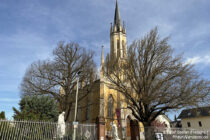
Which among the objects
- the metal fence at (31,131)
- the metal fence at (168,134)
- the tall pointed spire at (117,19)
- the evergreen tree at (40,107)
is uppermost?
the tall pointed spire at (117,19)

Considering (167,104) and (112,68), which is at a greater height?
(112,68)

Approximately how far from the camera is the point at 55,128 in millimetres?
12086

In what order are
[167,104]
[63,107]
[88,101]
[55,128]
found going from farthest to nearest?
1. [88,101]
2. [63,107]
3. [167,104]
4. [55,128]

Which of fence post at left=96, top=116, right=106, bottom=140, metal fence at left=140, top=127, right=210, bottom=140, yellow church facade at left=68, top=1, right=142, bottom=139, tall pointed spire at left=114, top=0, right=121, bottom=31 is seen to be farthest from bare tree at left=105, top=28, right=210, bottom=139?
tall pointed spire at left=114, top=0, right=121, bottom=31

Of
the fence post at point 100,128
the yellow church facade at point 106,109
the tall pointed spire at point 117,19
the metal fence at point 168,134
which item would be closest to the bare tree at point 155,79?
the metal fence at point 168,134

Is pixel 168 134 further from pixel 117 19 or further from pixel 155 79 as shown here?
pixel 117 19

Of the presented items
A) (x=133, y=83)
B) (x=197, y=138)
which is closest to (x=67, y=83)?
(x=133, y=83)

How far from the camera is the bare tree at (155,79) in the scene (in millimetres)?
15086

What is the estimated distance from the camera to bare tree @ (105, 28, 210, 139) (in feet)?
49.5

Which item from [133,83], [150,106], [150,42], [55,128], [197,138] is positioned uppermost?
[150,42]

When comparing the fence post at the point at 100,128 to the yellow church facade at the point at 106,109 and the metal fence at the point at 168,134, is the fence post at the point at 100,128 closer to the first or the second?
the metal fence at the point at 168,134

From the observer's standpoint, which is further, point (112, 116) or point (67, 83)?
point (112, 116)

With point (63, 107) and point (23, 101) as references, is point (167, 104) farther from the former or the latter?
point (23, 101)

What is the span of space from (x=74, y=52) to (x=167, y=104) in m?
Answer: 13.2
